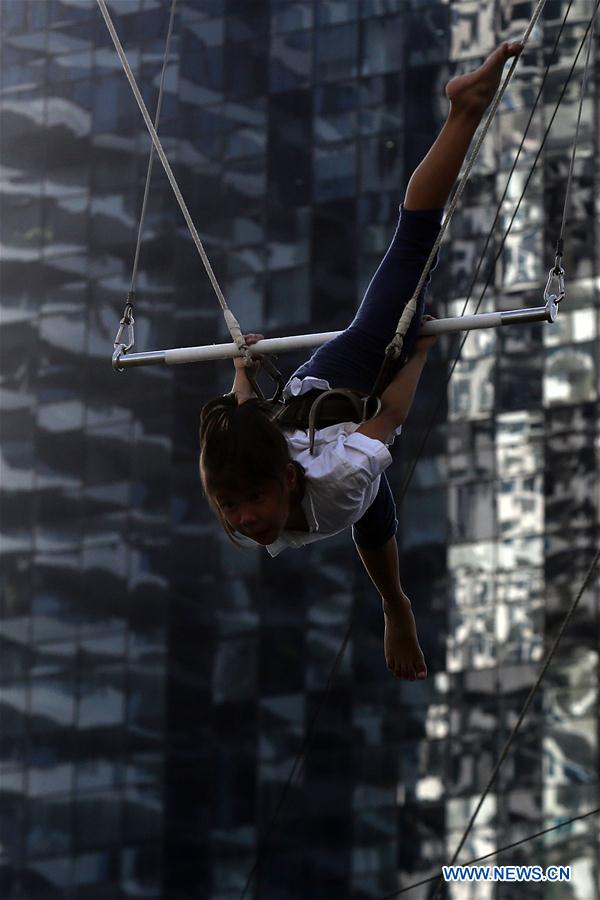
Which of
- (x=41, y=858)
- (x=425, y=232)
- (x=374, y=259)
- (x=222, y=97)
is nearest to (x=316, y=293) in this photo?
(x=374, y=259)

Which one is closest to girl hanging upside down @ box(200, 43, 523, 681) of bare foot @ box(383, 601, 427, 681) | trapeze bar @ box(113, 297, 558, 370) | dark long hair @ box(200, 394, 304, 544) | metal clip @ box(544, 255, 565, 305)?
dark long hair @ box(200, 394, 304, 544)

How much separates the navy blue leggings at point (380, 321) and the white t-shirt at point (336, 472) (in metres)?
0.49

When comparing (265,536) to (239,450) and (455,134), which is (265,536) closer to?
(239,450)

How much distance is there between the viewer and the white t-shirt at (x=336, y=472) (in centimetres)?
855

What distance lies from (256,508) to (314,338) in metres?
0.83

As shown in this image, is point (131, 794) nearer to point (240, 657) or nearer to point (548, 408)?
point (240, 657)

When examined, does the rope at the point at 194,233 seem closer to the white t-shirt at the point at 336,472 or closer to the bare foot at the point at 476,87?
the white t-shirt at the point at 336,472

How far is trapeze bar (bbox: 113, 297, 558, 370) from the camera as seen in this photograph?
345 inches

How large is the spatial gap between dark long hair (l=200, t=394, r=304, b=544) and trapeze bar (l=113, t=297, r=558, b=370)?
413mm

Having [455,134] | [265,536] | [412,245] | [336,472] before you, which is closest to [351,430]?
[336,472]

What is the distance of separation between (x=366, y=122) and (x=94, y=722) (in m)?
13.6

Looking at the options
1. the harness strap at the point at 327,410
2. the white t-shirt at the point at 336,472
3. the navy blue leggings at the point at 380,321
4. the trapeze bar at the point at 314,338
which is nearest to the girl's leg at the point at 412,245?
the navy blue leggings at the point at 380,321

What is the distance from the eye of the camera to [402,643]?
10.0m

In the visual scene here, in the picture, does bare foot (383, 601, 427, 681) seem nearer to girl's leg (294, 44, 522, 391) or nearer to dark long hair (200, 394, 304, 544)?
girl's leg (294, 44, 522, 391)
